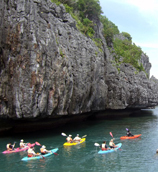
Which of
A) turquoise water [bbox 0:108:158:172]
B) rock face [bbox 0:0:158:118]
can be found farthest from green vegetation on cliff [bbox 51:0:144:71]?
turquoise water [bbox 0:108:158:172]

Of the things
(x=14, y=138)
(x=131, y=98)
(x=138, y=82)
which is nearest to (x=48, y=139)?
(x=14, y=138)

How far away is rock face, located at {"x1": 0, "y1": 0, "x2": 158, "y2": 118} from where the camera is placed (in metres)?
21.6

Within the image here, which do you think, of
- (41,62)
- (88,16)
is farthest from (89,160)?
(88,16)

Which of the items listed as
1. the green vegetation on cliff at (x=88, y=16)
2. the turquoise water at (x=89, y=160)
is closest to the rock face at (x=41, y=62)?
the turquoise water at (x=89, y=160)

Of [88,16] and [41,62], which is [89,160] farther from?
[88,16]

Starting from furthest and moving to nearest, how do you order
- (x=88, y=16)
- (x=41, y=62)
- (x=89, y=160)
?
(x=88, y=16), (x=41, y=62), (x=89, y=160)

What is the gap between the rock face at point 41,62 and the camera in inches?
850

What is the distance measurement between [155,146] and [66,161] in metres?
9.13

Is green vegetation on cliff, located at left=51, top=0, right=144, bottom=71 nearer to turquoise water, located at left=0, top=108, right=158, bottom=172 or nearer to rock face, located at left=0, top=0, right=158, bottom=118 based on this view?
rock face, located at left=0, top=0, right=158, bottom=118

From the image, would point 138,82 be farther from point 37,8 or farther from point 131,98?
point 37,8

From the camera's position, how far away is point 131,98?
42.3 metres

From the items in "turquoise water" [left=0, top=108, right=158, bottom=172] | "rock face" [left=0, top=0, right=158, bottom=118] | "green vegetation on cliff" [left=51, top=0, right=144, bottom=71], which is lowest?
"turquoise water" [left=0, top=108, right=158, bottom=172]

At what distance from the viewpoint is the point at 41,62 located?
22.3m

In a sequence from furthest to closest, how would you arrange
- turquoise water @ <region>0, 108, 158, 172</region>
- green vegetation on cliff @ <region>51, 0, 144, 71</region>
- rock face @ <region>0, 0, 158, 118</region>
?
green vegetation on cliff @ <region>51, 0, 144, 71</region>, rock face @ <region>0, 0, 158, 118</region>, turquoise water @ <region>0, 108, 158, 172</region>
